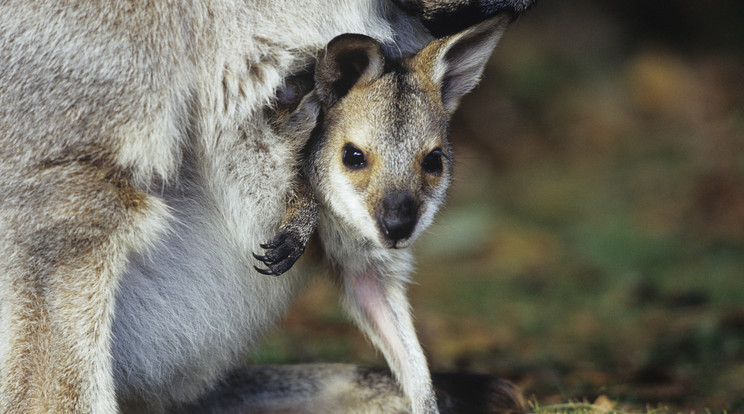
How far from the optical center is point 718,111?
1146 cm

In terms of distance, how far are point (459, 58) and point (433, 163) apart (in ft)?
1.82

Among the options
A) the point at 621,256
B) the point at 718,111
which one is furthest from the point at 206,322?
the point at 718,111

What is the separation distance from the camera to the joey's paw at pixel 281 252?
4.09 m

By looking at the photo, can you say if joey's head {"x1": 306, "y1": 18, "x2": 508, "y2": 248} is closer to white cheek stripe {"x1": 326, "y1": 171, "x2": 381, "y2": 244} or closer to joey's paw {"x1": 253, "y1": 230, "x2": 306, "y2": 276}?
white cheek stripe {"x1": 326, "y1": 171, "x2": 381, "y2": 244}

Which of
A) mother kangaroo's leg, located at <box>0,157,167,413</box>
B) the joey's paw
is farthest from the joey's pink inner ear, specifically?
mother kangaroo's leg, located at <box>0,157,167,413</box>

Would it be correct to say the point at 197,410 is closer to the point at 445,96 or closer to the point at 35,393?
the point at 35,393

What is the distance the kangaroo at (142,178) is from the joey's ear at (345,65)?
119mm

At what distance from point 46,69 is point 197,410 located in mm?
1978

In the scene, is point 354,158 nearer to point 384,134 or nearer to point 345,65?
point 384,134

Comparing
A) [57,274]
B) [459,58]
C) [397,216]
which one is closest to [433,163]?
[397,216]

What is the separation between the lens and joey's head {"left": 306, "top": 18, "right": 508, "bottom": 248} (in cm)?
404

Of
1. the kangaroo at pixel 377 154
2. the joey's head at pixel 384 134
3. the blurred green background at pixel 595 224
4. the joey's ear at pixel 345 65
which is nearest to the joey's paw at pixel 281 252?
the kangaroo at pixel 377 154

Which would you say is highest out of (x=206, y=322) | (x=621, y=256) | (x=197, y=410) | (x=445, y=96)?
(x=445, y=96)

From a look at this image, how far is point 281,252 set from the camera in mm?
4098
